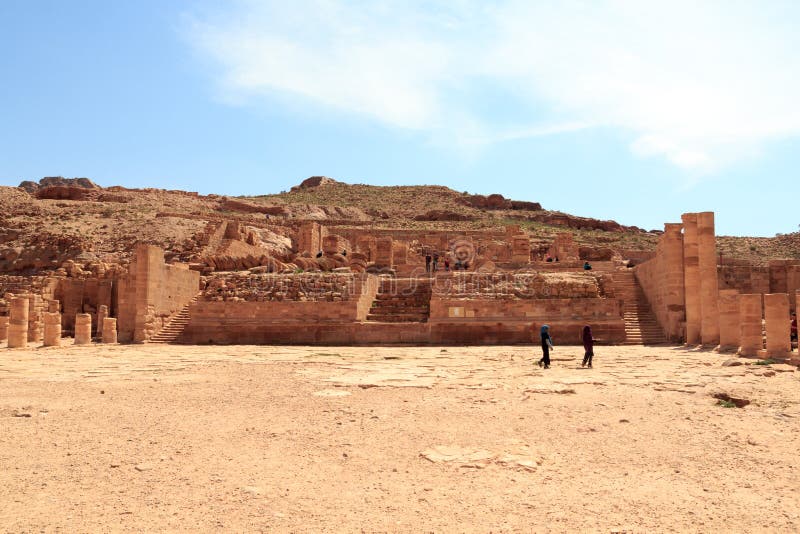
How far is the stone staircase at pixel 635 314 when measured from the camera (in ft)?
60.1

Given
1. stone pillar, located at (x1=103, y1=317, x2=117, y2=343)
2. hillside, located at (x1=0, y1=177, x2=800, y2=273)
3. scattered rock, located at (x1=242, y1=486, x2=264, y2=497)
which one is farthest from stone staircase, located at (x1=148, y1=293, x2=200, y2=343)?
scattered rock, located at (x1=242, y1=486, x2=264, y2=497)

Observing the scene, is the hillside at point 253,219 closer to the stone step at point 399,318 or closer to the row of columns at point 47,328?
the row of columns at point 47,328

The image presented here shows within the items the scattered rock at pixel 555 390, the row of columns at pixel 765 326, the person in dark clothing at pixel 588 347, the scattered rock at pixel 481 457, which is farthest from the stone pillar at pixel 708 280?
the scattered rock at pixel 481 457

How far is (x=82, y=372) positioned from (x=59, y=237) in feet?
99.5

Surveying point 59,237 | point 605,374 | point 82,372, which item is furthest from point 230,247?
point 605,374

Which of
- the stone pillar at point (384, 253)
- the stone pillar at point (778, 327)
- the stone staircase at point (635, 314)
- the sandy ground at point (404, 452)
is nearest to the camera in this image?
the sandy ground at point (404, 452)

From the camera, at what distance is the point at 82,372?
12.4m

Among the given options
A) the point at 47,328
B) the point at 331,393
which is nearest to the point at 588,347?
the point at 331,393

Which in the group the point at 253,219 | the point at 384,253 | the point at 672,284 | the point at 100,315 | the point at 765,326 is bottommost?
the point at 100,315

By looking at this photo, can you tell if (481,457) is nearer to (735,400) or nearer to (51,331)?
(735,400)

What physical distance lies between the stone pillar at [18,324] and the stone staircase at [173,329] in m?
3.83

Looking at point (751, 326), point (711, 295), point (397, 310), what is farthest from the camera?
point (397, 310)

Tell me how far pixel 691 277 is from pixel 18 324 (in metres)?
20.6

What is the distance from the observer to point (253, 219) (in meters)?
51.9
